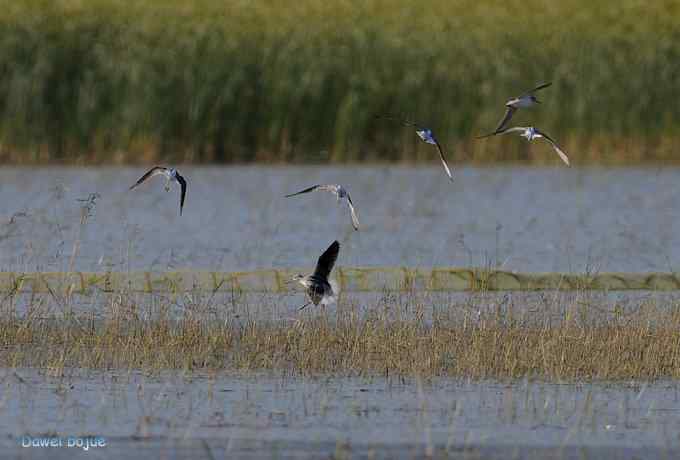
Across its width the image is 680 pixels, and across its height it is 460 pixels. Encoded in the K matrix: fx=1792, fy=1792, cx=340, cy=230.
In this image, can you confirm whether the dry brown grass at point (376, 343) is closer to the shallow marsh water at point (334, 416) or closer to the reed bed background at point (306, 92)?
the shallow marsh water at point (334, 416)

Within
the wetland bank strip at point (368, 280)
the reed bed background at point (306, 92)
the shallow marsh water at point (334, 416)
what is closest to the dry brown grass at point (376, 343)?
the shallow marsh water at point (334, 416)

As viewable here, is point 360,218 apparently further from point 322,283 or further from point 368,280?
point 322,283

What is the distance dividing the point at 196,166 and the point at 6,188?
130 inches

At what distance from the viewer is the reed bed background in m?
24.0

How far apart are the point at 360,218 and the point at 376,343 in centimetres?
1033

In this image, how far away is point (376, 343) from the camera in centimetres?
1012

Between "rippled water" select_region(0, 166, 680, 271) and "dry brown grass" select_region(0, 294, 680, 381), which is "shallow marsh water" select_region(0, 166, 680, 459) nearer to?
"rippled water" select_region(0, 166, 680, 271)

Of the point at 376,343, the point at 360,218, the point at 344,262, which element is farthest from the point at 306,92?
the point at 376,343

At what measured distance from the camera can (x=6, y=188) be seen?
22.1 metres

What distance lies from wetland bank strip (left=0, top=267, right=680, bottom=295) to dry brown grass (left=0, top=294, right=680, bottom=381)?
1866mm

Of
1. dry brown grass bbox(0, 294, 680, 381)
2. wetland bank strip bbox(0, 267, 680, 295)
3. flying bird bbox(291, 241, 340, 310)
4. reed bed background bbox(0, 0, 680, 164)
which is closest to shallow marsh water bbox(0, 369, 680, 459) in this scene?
dry brown grass bbox(0, 294, 680, 381)

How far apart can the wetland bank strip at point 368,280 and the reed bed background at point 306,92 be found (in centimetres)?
1037

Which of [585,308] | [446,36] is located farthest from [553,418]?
[446,36]

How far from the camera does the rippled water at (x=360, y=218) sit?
1636 cm
